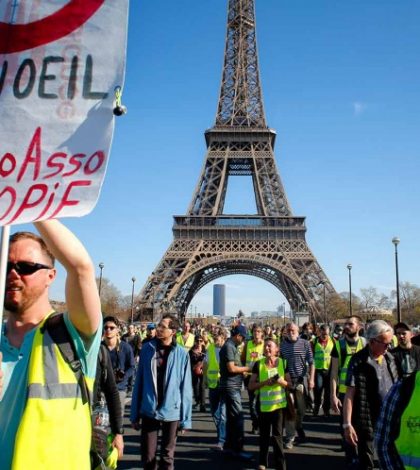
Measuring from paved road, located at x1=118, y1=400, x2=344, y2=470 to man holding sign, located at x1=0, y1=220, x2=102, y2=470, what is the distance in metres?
5.56

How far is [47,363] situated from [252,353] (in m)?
7.92

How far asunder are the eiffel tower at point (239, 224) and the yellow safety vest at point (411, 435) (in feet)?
131

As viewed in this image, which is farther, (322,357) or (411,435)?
(322,357)

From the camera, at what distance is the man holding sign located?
1975mm

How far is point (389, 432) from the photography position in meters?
2.72

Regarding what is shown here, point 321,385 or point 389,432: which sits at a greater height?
point 389,432

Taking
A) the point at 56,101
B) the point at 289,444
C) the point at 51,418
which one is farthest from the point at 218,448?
the point at 56,101

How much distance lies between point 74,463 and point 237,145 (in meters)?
50.4

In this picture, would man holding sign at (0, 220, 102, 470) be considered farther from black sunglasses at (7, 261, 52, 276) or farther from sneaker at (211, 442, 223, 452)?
sneaker at (211, 442, 223, 452)

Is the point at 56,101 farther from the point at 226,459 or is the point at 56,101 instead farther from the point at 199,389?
the point at 199,389

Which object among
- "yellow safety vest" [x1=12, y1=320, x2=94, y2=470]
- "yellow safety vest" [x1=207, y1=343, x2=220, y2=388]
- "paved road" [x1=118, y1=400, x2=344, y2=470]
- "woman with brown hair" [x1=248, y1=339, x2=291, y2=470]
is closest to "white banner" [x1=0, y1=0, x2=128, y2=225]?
"yellow safety vest" [x1=12, y1=320, x2=94, y2=470]

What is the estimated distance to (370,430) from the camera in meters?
5.67

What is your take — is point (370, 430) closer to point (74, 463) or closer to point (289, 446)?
point (289, 446)

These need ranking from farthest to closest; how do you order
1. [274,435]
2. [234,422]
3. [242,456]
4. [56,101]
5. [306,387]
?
[306,387] → [234,422] → [242,456] → [274,435] → [56,101]
